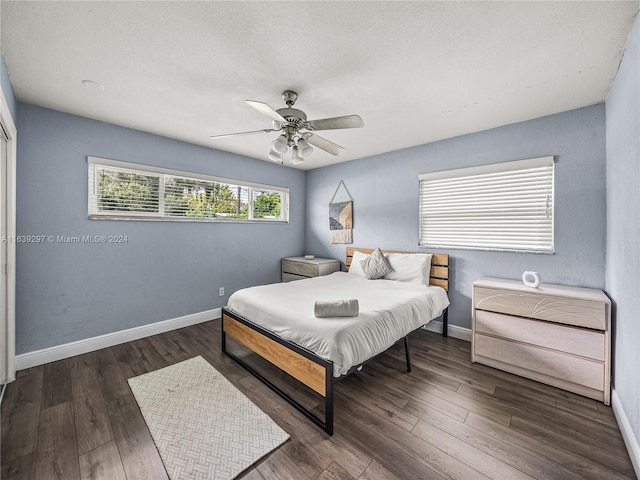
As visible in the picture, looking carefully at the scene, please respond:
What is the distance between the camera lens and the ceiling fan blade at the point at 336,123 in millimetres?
2113

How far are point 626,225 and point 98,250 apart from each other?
15.6ft

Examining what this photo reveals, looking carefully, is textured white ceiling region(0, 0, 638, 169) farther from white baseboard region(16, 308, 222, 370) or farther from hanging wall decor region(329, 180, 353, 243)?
white baseboard region(16, 308, 222, 370)

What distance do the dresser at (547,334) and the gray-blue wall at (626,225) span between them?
0.11 meters

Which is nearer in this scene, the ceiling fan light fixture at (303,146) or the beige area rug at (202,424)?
the beige area rug at (202,424)

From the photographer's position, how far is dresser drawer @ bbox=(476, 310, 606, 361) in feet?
7.14

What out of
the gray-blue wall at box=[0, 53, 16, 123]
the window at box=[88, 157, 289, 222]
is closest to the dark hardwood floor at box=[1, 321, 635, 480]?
the window at box=[88, 157, 289, 222]

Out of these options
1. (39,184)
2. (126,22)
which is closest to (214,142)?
(39,184)

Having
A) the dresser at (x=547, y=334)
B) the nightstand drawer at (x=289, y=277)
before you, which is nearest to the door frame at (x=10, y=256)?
the nightstand drawer at (x=289, y=277)

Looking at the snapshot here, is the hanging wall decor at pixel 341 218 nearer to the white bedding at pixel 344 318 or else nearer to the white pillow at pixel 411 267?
the white pillow at pixel 411 267

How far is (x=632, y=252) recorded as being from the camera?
1704 millimetres

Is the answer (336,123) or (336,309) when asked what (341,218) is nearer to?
(336,123)

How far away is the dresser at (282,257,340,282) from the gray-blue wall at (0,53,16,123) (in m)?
3.58

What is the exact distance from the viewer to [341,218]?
4.76 meters

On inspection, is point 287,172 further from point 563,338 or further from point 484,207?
point 563,338
